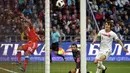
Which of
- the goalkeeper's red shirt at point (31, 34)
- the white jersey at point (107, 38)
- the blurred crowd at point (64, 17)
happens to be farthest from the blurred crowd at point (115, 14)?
the white jersey at point (107, 38)

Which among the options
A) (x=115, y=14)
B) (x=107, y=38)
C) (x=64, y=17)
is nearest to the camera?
(x=107, y=38)

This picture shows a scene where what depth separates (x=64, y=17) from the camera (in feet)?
76.6

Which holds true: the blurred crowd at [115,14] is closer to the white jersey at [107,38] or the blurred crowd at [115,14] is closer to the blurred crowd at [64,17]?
the blurred crowd at [64,17]

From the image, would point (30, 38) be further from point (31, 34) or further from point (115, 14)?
point (115, 14)

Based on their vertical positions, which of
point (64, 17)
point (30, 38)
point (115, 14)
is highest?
point (64, 17)

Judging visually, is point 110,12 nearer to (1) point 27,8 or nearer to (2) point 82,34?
(1) point 27,8

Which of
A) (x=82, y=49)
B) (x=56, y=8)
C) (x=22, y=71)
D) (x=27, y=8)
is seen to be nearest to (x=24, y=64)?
(x=22, y=71)

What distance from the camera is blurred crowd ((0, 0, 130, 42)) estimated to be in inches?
593

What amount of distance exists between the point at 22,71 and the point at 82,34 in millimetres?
6983

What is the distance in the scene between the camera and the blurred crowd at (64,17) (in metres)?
15.1

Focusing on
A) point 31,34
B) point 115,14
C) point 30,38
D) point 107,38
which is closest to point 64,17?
point 115,14

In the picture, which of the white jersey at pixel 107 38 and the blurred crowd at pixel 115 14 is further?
the blurred crowd at pixel 115 14

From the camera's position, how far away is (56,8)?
2177cm

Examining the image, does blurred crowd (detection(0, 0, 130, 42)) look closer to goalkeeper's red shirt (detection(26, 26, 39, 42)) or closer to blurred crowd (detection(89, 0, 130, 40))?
blurred crowd (detection(89, 0, 130, 40))
